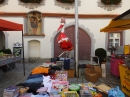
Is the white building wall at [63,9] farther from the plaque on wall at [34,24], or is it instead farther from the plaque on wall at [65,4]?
the plaque on wall at [34,24]

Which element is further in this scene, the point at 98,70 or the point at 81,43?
the point at 81,43

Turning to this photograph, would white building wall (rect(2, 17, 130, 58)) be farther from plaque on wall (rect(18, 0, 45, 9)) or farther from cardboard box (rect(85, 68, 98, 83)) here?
cardboard box (rect(85, 68, 98, 83))

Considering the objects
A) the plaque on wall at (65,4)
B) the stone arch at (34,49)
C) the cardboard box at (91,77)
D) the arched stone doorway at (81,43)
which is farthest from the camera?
the stone arch at (34,49)

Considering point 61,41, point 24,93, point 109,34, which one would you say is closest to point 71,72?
point 61,41

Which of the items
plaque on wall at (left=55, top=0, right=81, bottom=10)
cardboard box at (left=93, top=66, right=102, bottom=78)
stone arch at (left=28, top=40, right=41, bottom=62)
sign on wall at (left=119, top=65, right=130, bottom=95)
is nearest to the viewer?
sign on wall at (left=119, top=65, right=130, bottom=95)

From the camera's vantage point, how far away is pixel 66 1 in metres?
9.29

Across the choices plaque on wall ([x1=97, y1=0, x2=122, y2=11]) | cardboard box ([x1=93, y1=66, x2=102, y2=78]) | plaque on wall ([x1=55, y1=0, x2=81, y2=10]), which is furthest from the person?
cardboard box ([x1=93, y1=66, x2=102, y2=78])

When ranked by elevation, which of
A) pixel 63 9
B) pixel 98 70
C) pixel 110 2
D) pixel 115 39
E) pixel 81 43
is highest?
pixel 110 2

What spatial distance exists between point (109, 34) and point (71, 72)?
5848mm

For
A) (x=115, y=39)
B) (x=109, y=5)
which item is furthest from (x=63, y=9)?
(x=115, y=39)

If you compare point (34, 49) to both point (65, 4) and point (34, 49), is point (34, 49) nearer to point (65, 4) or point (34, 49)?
point (34, 49)

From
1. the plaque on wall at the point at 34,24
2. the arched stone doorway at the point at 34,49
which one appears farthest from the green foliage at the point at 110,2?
the arched stone doorway at the point at 34,49

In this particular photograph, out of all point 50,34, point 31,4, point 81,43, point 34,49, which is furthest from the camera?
point 34,49

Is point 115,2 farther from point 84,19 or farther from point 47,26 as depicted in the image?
point 47,26
